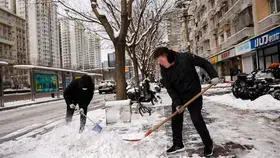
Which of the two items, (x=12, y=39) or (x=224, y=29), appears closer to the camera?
(x=224, y=29)

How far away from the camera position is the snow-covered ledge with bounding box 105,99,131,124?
7109 millimetres

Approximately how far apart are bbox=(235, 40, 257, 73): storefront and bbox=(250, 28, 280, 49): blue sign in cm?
119

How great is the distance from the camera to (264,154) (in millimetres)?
3580

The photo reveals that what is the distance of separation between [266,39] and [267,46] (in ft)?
5.46

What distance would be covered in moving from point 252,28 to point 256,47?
359cm

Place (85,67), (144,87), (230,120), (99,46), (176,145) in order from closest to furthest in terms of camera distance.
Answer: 1. (176,145)
2. (230,120)
3. (144,87)
4. (99,46)
5. (85,67)

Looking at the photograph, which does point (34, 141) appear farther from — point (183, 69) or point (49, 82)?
point (49, 82)

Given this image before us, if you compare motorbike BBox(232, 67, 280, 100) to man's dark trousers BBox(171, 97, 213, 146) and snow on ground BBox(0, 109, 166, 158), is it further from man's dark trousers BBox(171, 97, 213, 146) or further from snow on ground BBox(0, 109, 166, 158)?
man's dark trousers BBox(171, 97, 213, 146)

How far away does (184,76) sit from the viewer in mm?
3752

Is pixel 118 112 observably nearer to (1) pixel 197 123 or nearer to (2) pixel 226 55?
(1) pixel 197 123

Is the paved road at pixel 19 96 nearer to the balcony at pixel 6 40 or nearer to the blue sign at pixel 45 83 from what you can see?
the blue sign at pixel 45 83

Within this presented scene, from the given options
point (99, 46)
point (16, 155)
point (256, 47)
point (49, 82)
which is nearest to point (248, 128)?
point (16, 155)

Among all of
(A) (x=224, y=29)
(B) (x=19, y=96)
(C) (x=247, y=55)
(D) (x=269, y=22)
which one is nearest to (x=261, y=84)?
(D) (x=269, y=22)

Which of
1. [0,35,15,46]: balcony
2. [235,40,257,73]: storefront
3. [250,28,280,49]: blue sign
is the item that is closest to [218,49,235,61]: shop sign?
[235,40,257,73]: storefront
